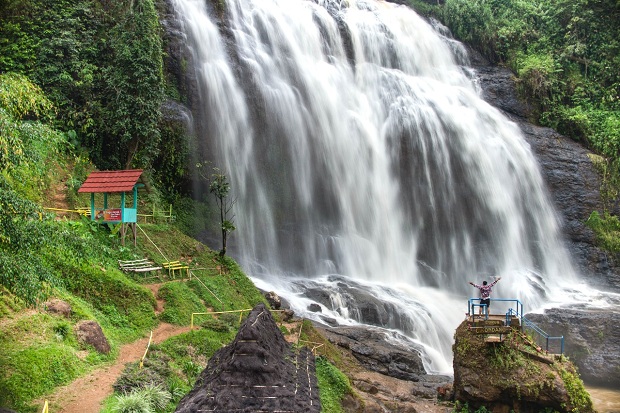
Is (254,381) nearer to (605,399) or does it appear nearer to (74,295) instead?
(74,295)

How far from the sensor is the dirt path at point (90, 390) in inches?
381

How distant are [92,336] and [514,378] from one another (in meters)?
10.3

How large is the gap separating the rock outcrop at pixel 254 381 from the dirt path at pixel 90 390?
3.90 meters

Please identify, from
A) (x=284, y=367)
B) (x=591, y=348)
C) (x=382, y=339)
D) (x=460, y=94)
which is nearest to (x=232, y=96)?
(x=382, y=339)

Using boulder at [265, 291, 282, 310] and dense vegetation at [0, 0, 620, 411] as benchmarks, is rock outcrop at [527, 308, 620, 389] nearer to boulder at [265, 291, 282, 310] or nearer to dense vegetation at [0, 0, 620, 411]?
dense vegetation at [0, 0, 620, 411]

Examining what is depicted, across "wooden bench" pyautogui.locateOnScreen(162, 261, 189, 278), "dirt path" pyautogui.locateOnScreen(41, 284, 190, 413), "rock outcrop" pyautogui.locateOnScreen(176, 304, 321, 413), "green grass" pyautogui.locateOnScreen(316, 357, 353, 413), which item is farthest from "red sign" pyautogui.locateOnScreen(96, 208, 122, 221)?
"rock outcrop" pyautogui.locateOnScreen(176, 304, 321, 413)

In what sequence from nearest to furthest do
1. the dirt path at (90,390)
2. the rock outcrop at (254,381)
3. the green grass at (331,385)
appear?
the rock outcrop at (254,381)
the dirt path at (90,390)
the green grass at (331,385)

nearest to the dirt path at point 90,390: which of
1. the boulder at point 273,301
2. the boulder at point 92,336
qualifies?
the boulder at point 92,336

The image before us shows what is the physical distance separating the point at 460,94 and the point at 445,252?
1141 centimetres

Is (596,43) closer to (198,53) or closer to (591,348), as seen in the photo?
(591,348)

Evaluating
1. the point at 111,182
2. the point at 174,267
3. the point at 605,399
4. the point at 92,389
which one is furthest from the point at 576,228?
the point at 92,389

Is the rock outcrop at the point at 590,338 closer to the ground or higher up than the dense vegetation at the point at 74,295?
closer to the ground

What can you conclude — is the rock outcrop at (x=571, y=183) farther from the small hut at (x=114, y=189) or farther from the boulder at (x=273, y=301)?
the small hut at (x=114, y=189)

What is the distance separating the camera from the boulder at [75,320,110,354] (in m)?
11.7
